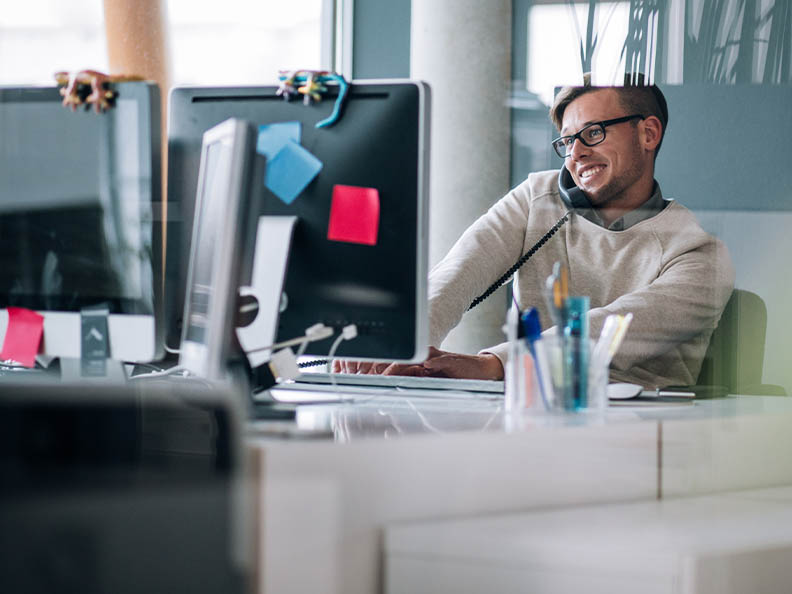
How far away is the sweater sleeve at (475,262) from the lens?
1913mm

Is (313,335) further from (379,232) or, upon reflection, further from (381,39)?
(381,39)

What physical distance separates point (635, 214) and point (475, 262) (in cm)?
49

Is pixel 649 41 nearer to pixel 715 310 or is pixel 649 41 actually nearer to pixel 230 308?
pixel 715 310

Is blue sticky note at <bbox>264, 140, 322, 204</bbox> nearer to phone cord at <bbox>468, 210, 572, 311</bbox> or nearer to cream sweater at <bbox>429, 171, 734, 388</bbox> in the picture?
cream sweater at <bbox>429, 171, 734, 388</bbox>

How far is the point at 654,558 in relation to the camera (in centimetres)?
98

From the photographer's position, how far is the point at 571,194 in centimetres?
242

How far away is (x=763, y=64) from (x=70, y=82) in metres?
1.86

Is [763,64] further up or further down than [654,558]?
further up

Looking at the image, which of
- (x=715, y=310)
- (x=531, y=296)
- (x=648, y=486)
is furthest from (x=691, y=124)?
(x=648, y=486)

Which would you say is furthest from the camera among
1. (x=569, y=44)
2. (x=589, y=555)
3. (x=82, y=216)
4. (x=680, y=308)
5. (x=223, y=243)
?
(x=569, y=44)

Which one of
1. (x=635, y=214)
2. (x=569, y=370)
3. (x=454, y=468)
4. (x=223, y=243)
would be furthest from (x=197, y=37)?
(x=454, y=468)

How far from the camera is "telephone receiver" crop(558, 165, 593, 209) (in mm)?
2393

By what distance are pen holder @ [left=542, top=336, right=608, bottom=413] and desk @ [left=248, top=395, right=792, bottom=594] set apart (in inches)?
2.1

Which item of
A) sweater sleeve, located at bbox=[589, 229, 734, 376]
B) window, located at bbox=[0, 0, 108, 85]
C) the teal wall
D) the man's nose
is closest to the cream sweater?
sweater sleeve, located at bbox=[589, 229, 734, 376]
